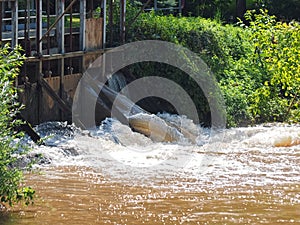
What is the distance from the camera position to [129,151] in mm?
16984

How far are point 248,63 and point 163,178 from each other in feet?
27.3

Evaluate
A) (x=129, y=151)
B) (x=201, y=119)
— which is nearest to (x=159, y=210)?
(x=129, y=151)

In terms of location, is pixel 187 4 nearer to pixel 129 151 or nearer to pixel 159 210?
pixel 129 151

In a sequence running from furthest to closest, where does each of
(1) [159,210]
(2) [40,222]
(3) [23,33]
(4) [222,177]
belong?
(3) [23,33]
(4) [222,177]
(1) [159,210]
(2) [40,222]

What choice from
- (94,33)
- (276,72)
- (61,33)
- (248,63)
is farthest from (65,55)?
(248,63)

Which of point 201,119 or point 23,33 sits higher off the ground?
point 23,33

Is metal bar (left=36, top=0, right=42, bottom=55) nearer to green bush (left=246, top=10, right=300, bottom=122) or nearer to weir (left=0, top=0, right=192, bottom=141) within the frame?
weir (left=0, top=0, right=192, bottom=141)

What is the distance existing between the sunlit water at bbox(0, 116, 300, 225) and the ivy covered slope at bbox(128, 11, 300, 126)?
3.75 feet

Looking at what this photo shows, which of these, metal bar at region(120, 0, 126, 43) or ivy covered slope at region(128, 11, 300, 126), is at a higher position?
metal bar at region(120, 0, 126, 43)

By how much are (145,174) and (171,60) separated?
5.78 metres

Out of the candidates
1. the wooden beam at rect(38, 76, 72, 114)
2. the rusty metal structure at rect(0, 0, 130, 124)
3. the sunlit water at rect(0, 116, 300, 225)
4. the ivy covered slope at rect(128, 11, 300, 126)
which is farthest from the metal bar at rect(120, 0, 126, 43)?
the wooden beam at rect(38, 76, 72, 114)

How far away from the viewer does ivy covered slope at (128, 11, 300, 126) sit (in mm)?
20344

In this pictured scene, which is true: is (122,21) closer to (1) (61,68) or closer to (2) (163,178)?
(1) (61,68)

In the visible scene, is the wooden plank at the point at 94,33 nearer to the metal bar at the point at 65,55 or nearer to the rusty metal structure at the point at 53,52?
the rusty metal structure at the point at 53,52
